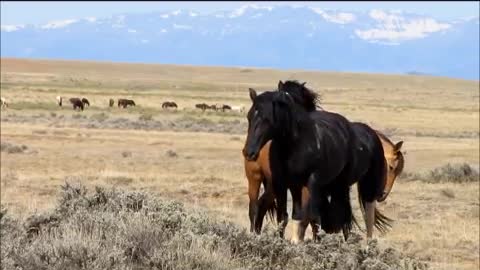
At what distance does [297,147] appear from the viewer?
650 centimetres

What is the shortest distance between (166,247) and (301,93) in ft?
6.10

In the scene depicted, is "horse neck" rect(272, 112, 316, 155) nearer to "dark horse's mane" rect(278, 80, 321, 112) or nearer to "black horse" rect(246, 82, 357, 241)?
"black horse" rect(246, 82, 357, 241)

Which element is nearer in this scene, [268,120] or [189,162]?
[268,120]

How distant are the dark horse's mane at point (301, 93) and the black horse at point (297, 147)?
7 centimetres

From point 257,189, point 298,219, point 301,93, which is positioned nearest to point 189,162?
point 257,189

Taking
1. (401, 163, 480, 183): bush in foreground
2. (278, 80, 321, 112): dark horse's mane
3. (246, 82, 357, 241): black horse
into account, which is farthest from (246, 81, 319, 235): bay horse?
(401, 163, 480, 183): bush in foreground

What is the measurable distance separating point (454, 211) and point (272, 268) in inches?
398

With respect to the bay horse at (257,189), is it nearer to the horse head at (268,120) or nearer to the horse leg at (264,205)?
the horse leg at (264,205)

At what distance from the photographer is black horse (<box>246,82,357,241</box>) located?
632 centimetres

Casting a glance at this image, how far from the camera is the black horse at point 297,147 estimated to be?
6.32 m

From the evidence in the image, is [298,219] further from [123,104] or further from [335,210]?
[123,104]

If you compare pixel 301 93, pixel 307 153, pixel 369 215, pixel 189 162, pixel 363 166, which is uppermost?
pixel 301 93

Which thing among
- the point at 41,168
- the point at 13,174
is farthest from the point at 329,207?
the point at 41,168

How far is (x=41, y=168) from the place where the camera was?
21.7 m
